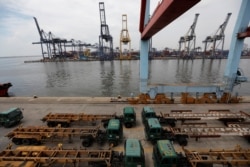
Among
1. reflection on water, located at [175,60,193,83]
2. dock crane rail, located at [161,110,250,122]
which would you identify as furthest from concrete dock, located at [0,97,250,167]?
reflection on water, located at [175,60,193,83]

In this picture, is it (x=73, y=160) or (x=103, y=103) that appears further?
(x=103, y=103)

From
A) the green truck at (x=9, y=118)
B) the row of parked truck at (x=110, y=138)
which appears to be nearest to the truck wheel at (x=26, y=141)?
the row of parked truck at (x=110, y=138)

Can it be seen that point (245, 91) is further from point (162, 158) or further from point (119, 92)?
point (162, 158)

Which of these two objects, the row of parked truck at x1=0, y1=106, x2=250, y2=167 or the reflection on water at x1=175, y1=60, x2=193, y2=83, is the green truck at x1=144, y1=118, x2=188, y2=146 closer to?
the row of parked truck at x1=0, y1=106, x2=250, y2=167

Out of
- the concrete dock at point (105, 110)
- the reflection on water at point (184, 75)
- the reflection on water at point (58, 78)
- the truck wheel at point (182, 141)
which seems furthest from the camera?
the reflection on water at point (184, 75)

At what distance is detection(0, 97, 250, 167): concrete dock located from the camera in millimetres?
12365

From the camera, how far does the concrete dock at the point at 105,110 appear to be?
487 inches

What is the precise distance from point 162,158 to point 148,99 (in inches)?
533

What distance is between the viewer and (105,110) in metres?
20.1

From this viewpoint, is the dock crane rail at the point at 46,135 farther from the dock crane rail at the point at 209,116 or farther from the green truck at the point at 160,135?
the dock crane rail at the point at 209,116

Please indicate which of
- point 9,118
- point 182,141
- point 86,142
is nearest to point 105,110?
point 86,142

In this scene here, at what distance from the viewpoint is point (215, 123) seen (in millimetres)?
15961

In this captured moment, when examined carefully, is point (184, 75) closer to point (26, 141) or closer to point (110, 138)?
point (110, 138)

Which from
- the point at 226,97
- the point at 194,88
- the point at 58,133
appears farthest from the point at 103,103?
the point at 226,97
